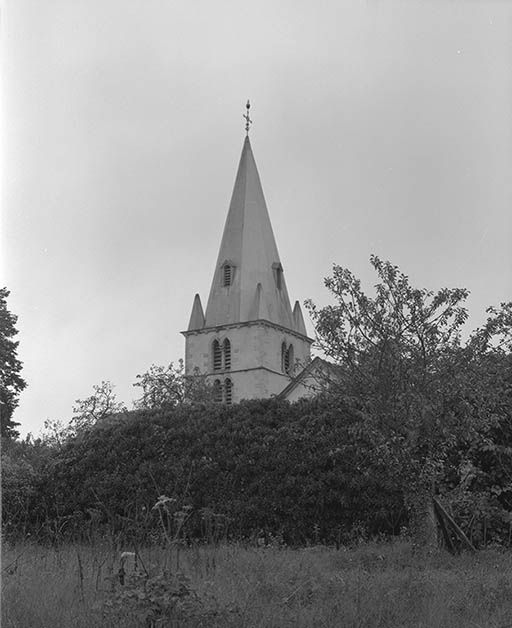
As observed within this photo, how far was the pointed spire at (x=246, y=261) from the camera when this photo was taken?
221 ft

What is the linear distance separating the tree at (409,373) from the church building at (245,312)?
5368cm

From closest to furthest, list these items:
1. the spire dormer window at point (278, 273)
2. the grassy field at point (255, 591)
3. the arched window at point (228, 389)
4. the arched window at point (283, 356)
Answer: the grassy field at point (255, 591) → the arched window at point (228, 389) → the spire dormer window at point (278, 273) → the arched window at point (283, 356)

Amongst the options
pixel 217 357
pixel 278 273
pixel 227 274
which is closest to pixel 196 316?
pixel 217 357

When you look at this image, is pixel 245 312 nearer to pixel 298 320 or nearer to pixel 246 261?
pixel 246 261

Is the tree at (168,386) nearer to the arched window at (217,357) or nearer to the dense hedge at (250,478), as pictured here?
the arched window at (217,357)

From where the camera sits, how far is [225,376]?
68812 millimetres

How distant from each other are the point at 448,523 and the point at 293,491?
113 inches

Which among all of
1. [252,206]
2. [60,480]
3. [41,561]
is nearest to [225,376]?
[252,206]

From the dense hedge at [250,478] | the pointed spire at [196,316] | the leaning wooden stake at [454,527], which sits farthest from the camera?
the pointed spire at [196,316]

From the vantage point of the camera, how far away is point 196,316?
232ft

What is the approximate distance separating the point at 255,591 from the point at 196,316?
62796 mm

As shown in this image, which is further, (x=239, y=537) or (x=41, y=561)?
(x=239, y=537)

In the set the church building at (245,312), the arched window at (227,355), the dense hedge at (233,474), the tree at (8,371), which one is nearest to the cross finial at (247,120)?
the church building at (245,312)

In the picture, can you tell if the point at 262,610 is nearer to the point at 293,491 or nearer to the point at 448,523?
the point at 448,523
